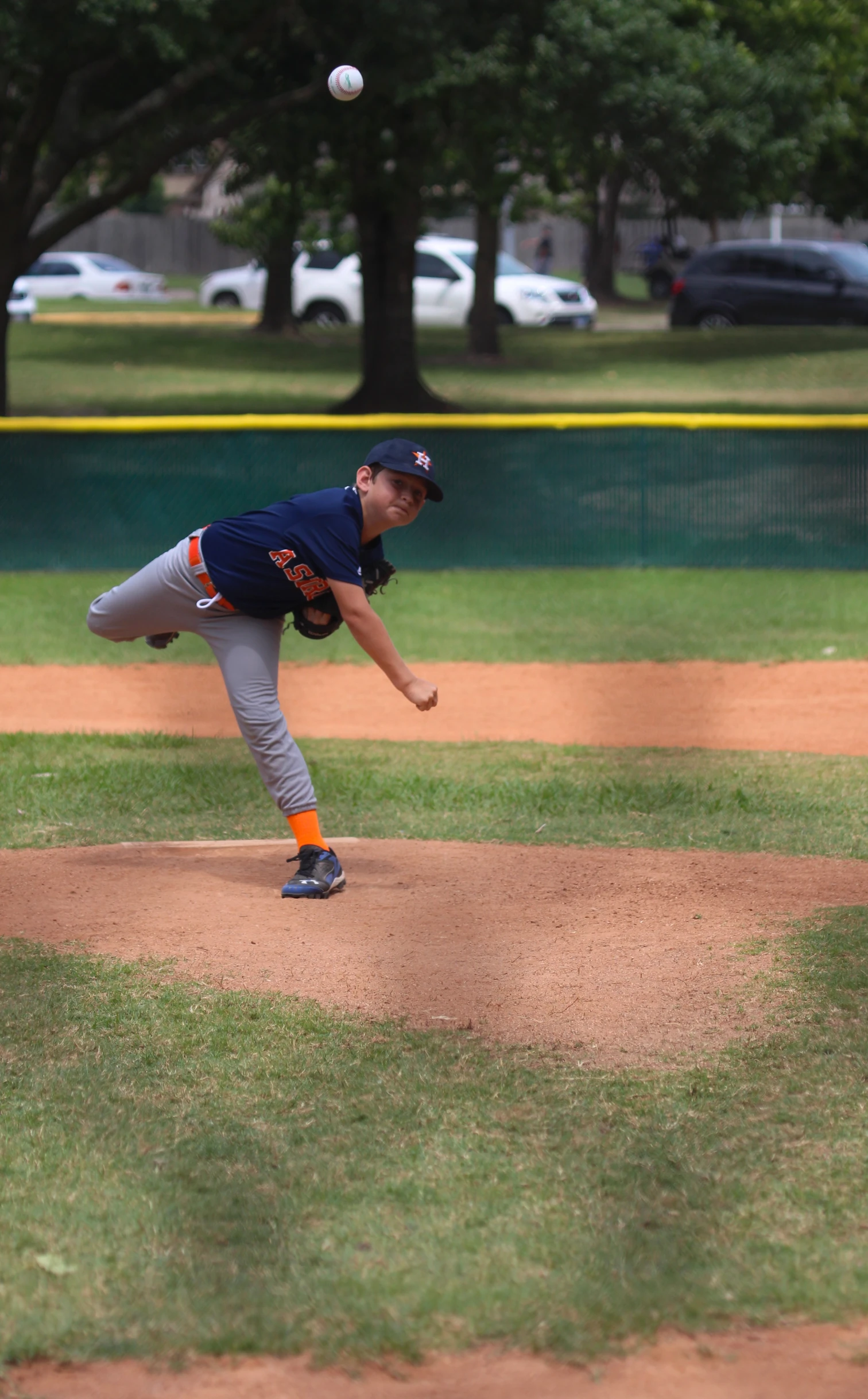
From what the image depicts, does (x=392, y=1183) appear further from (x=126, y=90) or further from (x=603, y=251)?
(x=603, y=251)

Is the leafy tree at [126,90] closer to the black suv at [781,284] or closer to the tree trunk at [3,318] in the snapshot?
the tree trunk at [3,318]

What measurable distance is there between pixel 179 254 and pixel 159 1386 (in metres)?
56.3

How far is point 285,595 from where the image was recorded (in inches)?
208

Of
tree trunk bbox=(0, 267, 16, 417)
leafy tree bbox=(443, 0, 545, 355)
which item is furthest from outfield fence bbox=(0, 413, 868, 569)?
leafy tree bbox=(443, 0, 545, 355)

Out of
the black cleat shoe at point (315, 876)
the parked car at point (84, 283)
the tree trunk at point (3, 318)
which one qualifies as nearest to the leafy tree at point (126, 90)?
the tree trunk at point (3, 318)

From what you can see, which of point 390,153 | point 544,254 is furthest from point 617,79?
point 544,254

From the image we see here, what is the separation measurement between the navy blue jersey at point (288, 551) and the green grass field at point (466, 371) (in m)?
18.0

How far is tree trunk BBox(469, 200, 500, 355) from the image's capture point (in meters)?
28.7

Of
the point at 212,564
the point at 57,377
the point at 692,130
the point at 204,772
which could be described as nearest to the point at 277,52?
the point at 692,130

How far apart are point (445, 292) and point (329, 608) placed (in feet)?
92.9

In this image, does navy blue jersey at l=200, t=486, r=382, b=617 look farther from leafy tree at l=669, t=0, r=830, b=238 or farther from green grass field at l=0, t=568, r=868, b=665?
leafy tree at l=669, t=0, r=830, b=238

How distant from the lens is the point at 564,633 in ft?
39.7

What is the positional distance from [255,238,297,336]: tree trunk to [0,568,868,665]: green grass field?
64.7 ft

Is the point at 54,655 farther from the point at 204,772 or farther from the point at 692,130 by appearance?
the point at 692,130
